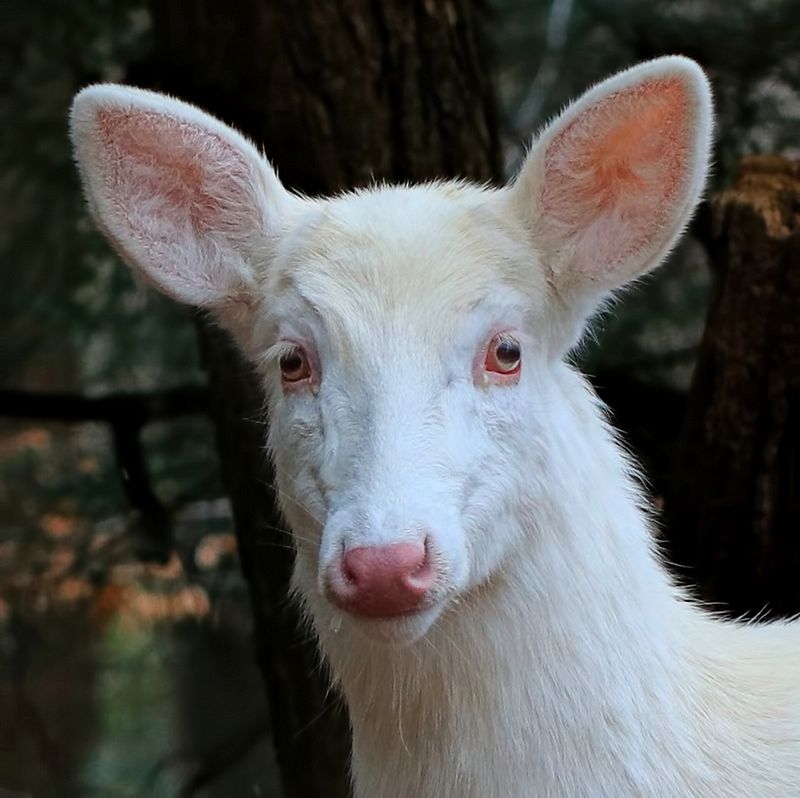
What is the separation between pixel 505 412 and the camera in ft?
7.92

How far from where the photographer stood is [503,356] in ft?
7.97

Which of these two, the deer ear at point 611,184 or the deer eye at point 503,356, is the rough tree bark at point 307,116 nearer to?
the deer ear at point 611,184

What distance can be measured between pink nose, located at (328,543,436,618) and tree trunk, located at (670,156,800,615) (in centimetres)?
159

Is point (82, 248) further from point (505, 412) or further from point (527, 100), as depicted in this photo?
point (505, 412)

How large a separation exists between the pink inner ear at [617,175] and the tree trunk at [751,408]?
100 centimetres

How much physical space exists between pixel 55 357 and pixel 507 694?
334 cm

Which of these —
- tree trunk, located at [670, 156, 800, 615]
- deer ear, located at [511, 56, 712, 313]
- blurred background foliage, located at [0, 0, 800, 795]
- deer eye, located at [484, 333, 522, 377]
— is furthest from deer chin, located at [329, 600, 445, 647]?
blurred background foliage, located at [0, 0, 800, 795]

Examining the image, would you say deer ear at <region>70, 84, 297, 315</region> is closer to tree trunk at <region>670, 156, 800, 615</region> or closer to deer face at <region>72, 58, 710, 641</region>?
deer face at <region>72, 58, 710, 641</region>

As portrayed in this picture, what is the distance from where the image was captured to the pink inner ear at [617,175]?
2.50 meters

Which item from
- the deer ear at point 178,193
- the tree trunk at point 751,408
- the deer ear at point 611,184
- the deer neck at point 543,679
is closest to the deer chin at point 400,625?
the deer neck at point 543,679

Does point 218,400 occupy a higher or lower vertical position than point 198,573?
higher

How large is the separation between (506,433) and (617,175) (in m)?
0.53

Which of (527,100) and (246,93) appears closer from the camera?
(246,93)

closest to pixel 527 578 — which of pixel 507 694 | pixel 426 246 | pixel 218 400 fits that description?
pixel 507 694
